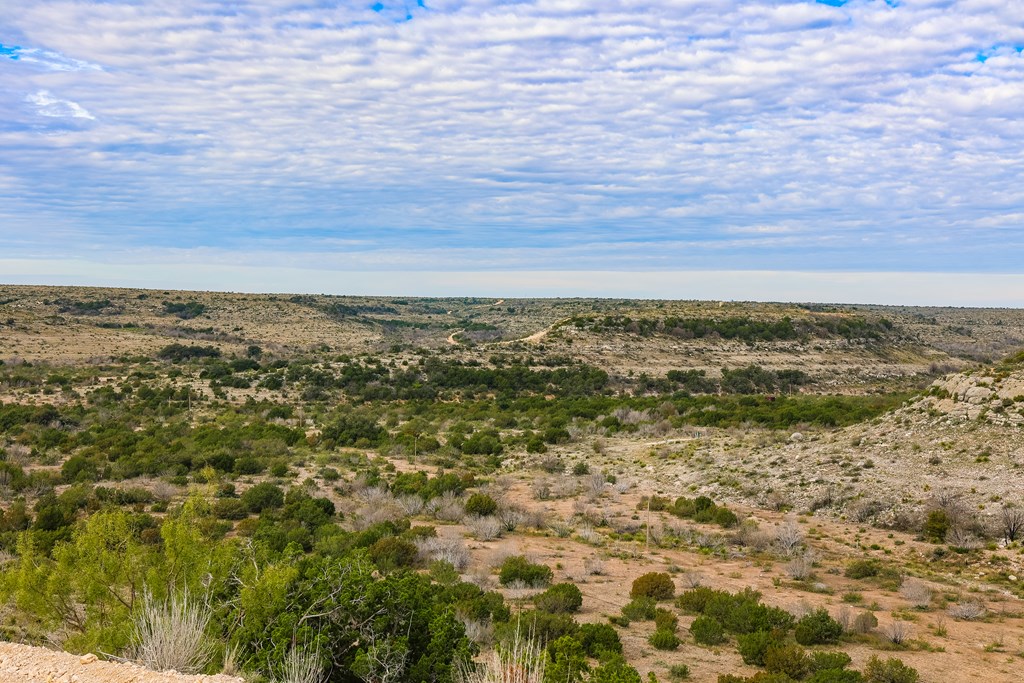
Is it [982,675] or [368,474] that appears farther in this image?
[368,474]

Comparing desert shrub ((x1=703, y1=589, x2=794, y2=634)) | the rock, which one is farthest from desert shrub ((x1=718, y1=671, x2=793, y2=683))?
the rock

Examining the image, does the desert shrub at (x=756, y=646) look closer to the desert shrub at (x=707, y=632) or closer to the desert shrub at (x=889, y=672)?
the desert shrub at (x=707, y=632)

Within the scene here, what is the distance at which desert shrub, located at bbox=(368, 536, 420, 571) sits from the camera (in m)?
14.1

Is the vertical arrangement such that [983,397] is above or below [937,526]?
above

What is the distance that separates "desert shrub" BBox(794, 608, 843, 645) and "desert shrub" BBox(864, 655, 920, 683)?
4.64 feet

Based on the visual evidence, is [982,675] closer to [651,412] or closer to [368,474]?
[368,474]

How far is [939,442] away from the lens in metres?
23.0

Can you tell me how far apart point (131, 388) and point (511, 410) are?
22719 millimetres

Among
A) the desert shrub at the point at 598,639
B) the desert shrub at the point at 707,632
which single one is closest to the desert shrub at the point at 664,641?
the desert shrub at the point at 707,632

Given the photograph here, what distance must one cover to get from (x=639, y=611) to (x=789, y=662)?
9.76 feet

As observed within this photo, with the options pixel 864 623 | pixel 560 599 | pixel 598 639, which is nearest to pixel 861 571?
pixel 864 623

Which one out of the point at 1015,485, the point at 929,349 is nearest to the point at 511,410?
the point at 1015,485

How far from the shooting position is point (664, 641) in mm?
11008

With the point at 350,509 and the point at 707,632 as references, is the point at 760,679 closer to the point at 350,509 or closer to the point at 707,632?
the point at 707,632
